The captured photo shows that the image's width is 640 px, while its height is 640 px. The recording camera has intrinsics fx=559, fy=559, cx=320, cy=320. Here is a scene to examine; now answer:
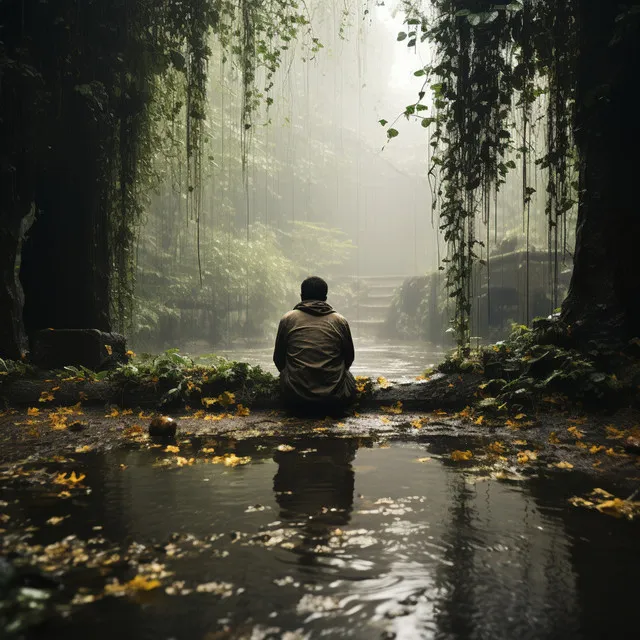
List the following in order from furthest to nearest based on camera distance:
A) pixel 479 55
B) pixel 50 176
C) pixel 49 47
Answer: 1. pixel 50 176
2. pixel 49 47
3. pixel 479 55

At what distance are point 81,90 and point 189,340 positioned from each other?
18.5 m

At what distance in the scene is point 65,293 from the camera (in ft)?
24.8

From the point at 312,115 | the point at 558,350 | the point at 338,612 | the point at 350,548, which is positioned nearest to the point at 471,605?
the point at 338,612

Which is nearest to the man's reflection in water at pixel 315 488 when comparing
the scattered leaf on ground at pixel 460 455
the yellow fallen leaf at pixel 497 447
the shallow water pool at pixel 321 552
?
the shallow water pool at pixel 321 552

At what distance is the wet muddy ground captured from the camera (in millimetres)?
1818

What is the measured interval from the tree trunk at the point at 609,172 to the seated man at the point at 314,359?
2.53m

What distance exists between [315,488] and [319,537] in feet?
2.67

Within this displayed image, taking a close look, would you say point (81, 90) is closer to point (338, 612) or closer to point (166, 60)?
point (166, 60)

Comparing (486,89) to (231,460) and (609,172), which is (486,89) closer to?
(609,172)

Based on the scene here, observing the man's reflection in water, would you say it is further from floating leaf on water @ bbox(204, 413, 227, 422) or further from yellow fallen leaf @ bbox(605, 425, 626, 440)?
yellow fallen leaf @ bbox(605, 425, 626, 440)

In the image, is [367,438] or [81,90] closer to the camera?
[367,438]

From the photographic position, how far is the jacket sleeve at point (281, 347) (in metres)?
5.83

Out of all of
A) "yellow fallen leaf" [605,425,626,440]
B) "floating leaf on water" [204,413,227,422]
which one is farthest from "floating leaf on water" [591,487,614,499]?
"floating leaf on water" [204,413,227,422]

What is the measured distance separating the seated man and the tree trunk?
253 centimetres
